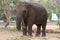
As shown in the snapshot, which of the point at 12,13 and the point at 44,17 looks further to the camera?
the point at 12,13

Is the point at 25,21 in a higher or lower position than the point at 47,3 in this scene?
lower

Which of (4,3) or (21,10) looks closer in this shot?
(21,10)

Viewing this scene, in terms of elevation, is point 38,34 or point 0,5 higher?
point 0,5

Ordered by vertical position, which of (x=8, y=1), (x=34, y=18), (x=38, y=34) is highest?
(x=8, y=1)

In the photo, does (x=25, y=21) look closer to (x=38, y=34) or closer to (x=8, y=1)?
(x=38, y=34)

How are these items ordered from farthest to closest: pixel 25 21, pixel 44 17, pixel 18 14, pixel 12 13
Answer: pixel 12 13, pixel 44 17, pixel 25 21, pixel 18 14

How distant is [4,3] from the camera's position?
45.4 feet

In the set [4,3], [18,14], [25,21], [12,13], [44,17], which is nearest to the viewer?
[18,14]

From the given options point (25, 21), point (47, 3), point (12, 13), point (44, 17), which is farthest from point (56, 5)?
point (25, 21)

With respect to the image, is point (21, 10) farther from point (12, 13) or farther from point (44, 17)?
point (12, 13)

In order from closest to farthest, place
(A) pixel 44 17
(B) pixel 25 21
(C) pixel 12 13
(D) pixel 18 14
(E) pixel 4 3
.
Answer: (D) pixel 18 14 → (B) pixel 25 21 → (A) pixel 44 17 → (E) pixel 4 3 → (C) pixel 12 13

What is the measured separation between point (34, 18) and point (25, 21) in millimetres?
479

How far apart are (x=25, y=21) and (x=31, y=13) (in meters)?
0.47

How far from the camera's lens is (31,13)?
10828mm
